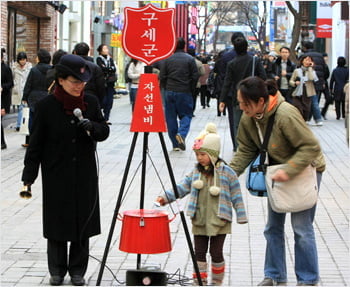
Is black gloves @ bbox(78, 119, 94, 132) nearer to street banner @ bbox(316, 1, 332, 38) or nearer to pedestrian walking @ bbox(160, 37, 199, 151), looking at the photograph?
pedestrian walking @ bbox(160, 37, 199, 151)

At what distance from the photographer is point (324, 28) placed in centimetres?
3469

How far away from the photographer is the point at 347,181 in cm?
1136

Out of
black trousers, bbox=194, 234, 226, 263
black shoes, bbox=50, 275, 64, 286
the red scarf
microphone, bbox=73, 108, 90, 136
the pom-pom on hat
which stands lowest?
black shoes, bbox=50, 275, 64, 286

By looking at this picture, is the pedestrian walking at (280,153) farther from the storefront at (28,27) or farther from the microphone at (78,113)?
the storefront at (28,27)

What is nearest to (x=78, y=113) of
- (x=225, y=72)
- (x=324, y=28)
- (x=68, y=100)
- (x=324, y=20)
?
(x=68, y=100)

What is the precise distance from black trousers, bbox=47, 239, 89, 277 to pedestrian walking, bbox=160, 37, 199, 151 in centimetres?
791

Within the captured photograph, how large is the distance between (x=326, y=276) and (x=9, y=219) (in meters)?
3.59

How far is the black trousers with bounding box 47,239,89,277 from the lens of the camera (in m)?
6.17

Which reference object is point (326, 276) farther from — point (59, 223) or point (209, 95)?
point (209, 95)

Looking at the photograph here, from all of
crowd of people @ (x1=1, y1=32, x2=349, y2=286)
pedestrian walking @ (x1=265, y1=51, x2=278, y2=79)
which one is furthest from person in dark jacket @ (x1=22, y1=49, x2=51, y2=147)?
crowd of people @ (x1=1, y1=32, x2=349, y2=286)

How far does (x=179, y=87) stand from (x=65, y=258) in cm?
805

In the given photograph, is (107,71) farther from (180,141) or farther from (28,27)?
(28,27)

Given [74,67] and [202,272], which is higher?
[74,67]

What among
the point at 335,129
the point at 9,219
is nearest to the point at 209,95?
the point at 335,129
